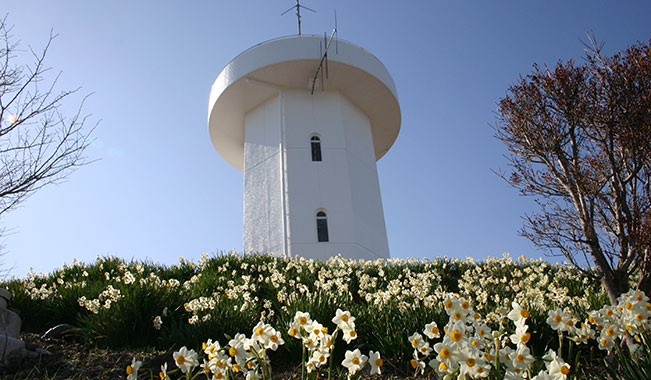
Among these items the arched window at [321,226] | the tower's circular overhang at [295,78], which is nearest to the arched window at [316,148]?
the tower's circular overhang at [295,78]

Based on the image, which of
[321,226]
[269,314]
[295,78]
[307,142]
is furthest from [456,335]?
[295,78]

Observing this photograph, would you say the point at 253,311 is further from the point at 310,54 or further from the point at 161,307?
the point at 310,54

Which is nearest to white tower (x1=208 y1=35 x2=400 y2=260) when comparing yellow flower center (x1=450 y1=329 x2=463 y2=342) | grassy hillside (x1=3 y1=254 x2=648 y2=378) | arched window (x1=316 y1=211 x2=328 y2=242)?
arched window (x1=316 y1=211 x2=328 y2=242)

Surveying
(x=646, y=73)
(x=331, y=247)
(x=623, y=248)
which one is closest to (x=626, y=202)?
(x=623, y=248)

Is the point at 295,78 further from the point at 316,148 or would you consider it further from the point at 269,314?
the point at 269,314

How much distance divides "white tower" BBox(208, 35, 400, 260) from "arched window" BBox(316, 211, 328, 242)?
3 centimetres

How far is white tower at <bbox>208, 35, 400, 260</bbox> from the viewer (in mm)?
15406

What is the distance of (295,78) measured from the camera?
17562mm

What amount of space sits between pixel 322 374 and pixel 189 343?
1.49m

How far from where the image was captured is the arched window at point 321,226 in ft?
49.8

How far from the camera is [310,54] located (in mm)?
16781

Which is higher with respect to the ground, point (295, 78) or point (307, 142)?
point (295, 78)

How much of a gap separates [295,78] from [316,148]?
2768 mm

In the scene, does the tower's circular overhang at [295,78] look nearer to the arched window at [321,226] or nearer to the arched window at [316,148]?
the arched window at [316,148]
